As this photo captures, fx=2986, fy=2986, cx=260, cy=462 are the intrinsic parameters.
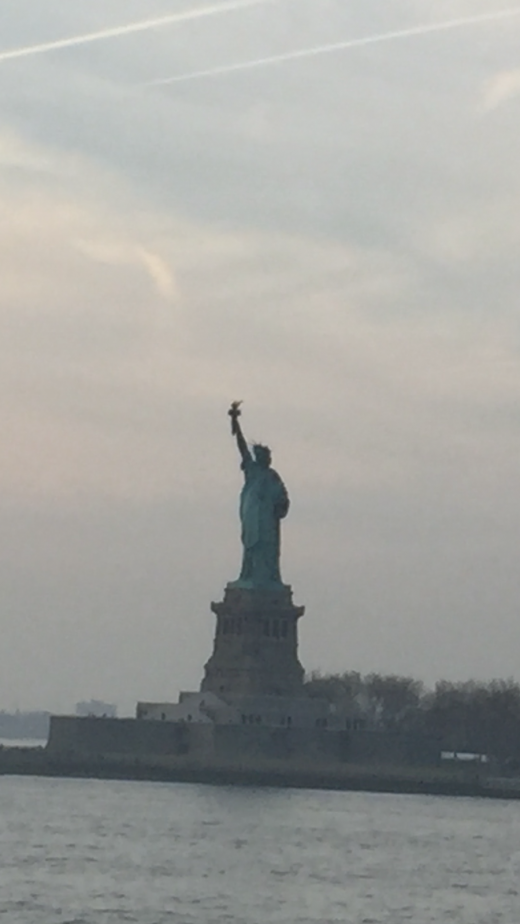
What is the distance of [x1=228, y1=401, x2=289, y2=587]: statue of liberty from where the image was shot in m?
100

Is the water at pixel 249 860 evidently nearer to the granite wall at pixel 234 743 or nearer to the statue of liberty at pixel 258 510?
the granite wall at pixel 234 743

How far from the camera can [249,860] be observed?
60.9 m

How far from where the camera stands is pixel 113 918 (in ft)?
158

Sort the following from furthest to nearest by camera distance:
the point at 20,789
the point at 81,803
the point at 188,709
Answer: the point at 188,709
the point at 20,789
the point at 81,803

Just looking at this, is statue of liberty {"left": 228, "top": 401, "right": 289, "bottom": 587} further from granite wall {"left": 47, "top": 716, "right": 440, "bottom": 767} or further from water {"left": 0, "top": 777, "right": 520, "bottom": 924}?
water {"left": 0, "top": 777, "right": 520, "bottom": 924}

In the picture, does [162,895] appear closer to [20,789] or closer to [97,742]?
[20,789]

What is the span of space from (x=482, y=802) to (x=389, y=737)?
800 centimetres

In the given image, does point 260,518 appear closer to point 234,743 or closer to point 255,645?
point 255,645

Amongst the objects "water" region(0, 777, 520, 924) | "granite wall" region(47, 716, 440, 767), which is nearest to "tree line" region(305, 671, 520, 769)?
"granite wall" region(47, 716, 440, 767)

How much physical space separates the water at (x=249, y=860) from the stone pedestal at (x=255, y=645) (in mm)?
10289

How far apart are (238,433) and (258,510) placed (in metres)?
2.69

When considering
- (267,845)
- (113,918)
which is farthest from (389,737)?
(113,918)

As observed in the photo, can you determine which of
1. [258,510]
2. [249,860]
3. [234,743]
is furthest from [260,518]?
[249,860]

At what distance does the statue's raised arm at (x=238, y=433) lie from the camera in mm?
99812
